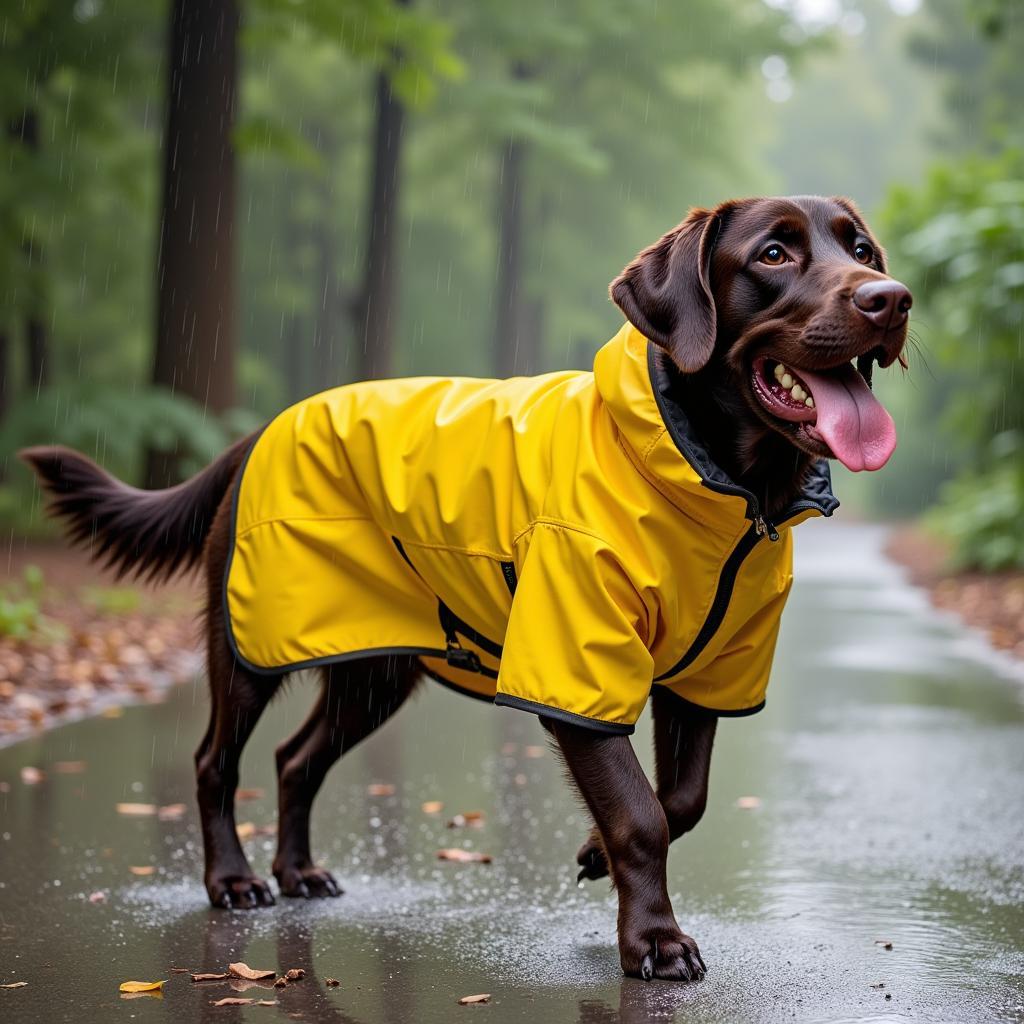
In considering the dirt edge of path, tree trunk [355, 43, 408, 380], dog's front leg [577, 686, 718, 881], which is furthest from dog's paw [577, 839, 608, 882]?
tree trunk [355, 43, 408, 380]

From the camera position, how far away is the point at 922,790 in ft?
20.6

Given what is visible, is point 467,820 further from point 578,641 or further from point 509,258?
point 509,258

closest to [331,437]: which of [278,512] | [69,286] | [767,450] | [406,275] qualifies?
[278,512]

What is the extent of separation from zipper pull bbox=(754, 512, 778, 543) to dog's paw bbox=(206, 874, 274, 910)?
1.87m

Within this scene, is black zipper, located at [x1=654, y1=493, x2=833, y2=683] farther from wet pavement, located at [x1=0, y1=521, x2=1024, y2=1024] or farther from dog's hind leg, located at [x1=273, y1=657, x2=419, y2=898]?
dog's hind leg, located at [x1=273, y1=657, x2=419, y2=898]

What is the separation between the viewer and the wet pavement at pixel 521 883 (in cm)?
359

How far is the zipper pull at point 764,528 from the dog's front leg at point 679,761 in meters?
0.59

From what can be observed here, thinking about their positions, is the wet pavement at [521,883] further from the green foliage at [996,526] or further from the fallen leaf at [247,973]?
the green foliage at [996,526]

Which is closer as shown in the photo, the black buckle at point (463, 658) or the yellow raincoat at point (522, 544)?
the yellow raincoat at point (522, 544)

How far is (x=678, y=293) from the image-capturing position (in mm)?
3807

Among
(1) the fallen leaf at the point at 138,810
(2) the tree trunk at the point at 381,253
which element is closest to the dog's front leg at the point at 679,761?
(1) the fallen leaf at the point at 138,810

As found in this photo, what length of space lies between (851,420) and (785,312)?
32 cm

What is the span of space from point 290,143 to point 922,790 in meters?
11.4

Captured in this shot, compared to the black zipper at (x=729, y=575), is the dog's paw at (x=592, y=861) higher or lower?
lower
